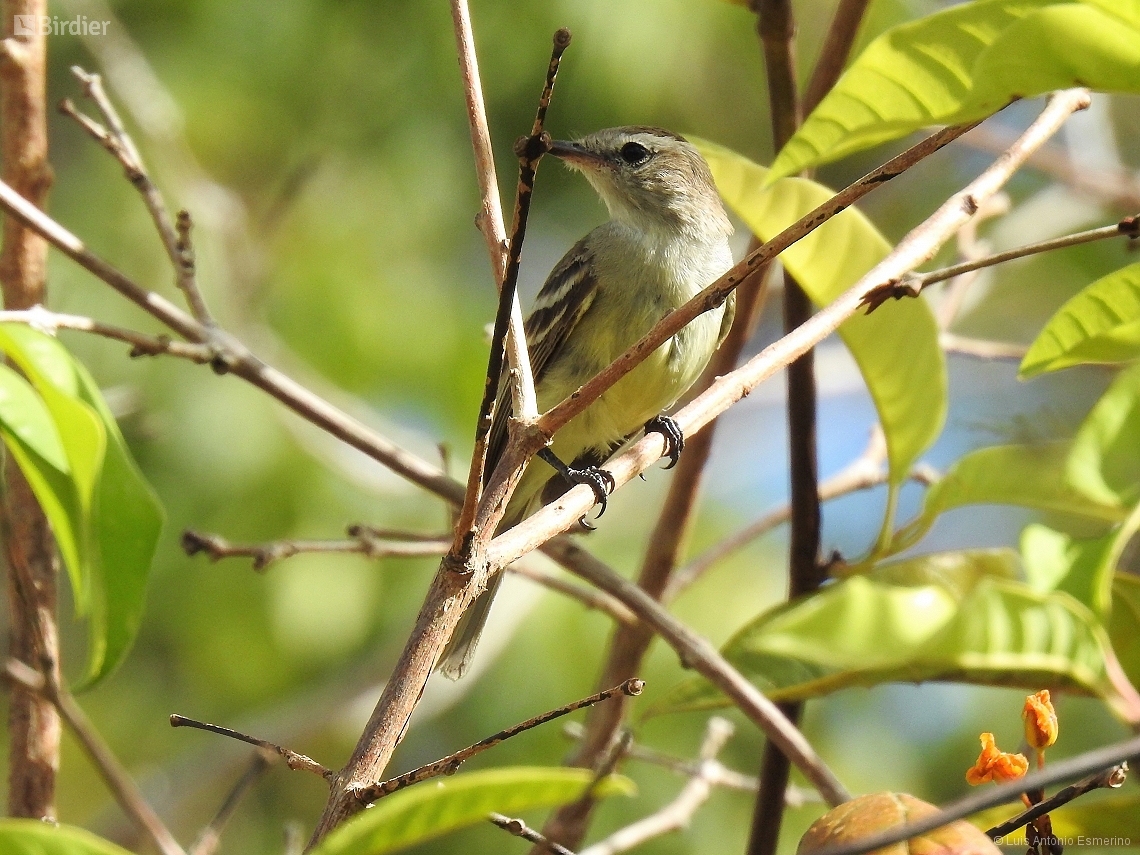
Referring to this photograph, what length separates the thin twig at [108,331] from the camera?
188 centimetres

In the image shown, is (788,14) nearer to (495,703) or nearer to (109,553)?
(109,553)

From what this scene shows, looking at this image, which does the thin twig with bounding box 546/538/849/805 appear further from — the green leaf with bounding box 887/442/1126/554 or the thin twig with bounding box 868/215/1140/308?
the thin twig with bounding box 868/215/1140/308

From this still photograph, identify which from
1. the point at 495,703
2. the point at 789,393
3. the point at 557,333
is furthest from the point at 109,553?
the point at 495,703

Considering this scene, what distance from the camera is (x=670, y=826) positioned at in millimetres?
2613

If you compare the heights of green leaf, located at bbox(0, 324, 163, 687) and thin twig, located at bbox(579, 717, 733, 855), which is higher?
green leaf, located at bbox(0, 324, 163, 687)

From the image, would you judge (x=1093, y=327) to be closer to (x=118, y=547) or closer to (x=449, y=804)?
(x=449, y=804)

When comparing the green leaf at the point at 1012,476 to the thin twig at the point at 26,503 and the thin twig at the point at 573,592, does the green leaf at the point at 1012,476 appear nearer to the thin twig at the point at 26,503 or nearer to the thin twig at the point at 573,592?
the thin twig at the point at 573,592

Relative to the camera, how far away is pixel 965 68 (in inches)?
55.2

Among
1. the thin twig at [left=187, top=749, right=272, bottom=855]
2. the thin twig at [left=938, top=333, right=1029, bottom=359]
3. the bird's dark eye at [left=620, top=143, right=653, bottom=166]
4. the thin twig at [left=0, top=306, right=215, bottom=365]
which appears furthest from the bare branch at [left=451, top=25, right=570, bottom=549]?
the bird's dark eye at [left=620, top=143, right=653, bottom=166]

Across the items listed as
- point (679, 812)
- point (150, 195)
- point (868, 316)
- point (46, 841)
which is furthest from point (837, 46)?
point (46, 841)

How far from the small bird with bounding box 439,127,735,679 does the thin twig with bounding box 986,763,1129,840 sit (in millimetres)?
1601

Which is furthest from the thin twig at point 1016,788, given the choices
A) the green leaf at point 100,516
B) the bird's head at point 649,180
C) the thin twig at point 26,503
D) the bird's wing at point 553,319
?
the bird's head at point 649,180

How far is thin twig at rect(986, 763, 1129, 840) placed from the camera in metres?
1.32

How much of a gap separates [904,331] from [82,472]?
1571 millimetres
